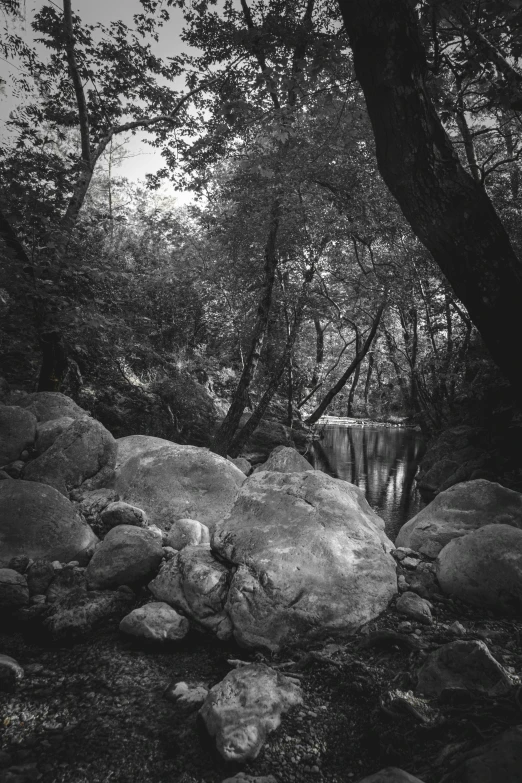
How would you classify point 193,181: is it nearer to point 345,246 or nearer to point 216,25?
point 216,25

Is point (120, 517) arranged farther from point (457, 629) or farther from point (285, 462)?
point (457, 629)

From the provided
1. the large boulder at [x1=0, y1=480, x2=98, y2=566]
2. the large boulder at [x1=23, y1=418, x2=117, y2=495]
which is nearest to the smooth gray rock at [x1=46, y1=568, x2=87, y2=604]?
the large boulder at [x1=0, y1=480, x2=98, y2=566]

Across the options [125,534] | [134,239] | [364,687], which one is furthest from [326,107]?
[134,239]

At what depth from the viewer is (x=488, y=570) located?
11.5ft

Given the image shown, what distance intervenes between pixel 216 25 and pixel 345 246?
7.36 meters

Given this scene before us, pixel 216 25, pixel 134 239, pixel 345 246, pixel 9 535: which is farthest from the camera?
pixel 134 239

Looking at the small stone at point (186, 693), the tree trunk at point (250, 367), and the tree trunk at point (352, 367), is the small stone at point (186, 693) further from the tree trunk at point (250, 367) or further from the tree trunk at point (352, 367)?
the tree trunk at point (352, 367)

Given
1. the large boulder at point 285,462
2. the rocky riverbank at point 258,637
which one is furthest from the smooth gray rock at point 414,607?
the large boulder at point 285,462

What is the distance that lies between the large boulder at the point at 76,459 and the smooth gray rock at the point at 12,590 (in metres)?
1.75

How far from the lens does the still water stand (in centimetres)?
913

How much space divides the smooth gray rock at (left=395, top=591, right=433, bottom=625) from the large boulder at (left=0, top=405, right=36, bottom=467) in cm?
521

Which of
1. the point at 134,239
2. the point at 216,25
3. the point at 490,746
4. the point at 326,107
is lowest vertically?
the point at 490,746

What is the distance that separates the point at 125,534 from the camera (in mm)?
4078

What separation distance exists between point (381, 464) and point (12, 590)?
12.8m
